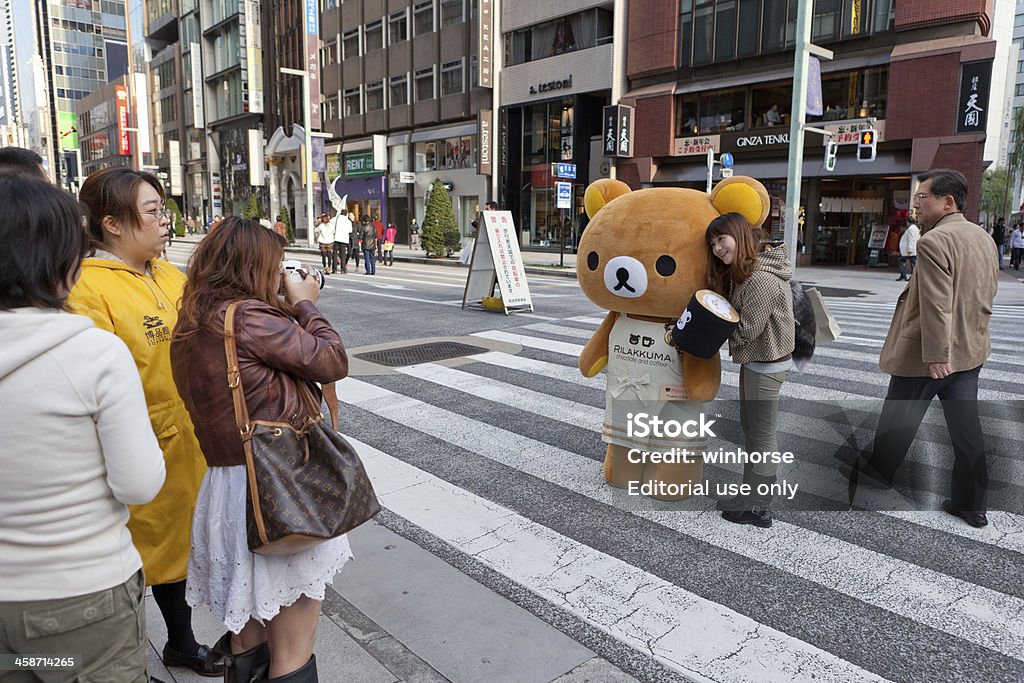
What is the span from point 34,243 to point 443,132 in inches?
1515

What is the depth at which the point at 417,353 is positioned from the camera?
9.02 m

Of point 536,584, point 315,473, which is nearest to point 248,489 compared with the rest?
point 315,473

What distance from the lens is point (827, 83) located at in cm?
2503

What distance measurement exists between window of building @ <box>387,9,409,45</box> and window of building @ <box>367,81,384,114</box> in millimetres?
Result: 2551

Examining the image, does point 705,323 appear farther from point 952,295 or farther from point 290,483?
point 290,483

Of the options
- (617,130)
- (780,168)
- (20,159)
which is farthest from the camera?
(617,130)

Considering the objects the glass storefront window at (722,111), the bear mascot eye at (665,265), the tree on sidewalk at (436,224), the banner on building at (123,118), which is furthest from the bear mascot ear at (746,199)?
the banner on building at (123,118)

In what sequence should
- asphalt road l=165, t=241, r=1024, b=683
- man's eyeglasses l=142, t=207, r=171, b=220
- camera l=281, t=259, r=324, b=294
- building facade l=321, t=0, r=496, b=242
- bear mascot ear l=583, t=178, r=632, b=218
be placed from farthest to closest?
building facade l=321, t=0, r=496, b=242, bear mascot ear l=583, t=178, r=632, b=218, asphalt road l=165, t=241, r=1024, b=683, man's eyeglasses l=142, t=207, r=171, b=220, camera l=281, t=259, r=324, b=294

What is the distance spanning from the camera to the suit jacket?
3871mm

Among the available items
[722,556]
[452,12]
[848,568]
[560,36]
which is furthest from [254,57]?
[848,568]

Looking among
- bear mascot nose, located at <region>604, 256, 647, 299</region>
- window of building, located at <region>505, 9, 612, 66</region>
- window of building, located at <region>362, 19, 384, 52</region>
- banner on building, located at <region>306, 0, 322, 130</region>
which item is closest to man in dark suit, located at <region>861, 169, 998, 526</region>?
bear mascot nose, located at <region>604, 256, 647, 299</region>

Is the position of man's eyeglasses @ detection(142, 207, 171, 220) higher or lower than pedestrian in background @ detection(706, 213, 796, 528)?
higher

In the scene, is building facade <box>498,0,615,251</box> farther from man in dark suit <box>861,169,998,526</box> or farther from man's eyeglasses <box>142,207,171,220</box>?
man's eyeglasses <box>142,207,171,220</box>

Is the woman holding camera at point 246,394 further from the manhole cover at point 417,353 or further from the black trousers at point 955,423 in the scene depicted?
the manhole cover at point 417,353
